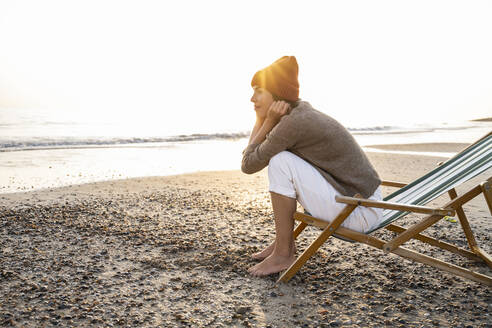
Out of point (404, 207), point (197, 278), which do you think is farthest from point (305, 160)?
point (197, 278)

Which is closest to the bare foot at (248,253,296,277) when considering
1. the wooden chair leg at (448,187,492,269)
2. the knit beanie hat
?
the knit beanie hat

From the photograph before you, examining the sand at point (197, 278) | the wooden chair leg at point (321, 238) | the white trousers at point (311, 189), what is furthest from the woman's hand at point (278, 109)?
the sand at point (197, 278)

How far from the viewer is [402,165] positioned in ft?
34.8

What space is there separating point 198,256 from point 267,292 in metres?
1.00

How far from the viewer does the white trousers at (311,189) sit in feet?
8.98

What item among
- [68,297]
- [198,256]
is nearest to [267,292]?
[198,256]

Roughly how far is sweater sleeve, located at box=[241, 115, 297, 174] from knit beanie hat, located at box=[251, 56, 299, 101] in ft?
0.95

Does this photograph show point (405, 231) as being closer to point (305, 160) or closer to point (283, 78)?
point (305, 160)

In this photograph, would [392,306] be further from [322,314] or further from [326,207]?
[326,207]

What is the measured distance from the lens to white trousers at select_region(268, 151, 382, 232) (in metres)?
2.74

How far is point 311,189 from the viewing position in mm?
2754

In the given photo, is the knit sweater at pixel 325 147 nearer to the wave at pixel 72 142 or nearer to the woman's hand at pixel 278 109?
the woman's hand at pixel 278 109

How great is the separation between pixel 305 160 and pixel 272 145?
11.5 inches

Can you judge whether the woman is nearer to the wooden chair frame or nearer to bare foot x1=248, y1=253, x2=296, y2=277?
the wooden chair frame
